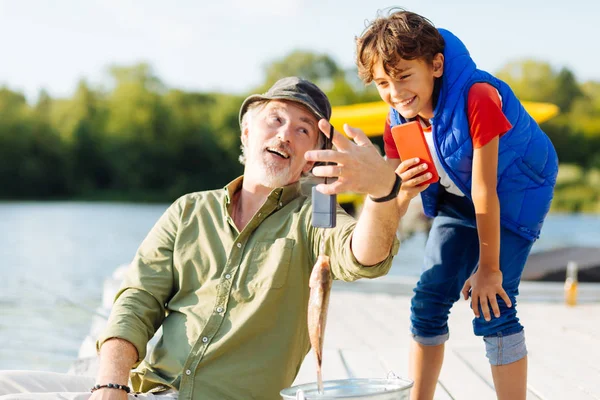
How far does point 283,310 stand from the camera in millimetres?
1989

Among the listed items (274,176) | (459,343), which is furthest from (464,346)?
(274,176)

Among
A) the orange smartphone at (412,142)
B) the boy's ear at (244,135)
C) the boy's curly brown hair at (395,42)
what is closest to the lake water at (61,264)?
the boy's ear at (244,135)

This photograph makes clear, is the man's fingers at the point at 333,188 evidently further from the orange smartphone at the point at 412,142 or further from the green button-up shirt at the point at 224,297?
the orange smartphone at the point at 412,142

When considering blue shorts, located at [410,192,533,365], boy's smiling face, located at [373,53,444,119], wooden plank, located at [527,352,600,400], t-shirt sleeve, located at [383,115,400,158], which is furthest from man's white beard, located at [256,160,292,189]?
wooden plank, located at [527,352,600,400]

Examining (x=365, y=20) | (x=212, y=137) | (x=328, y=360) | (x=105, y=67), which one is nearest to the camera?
(x=365, y=20)

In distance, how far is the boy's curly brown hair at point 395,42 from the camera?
7.02ft

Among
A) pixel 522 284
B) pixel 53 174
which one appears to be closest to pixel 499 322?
pixel 522 284

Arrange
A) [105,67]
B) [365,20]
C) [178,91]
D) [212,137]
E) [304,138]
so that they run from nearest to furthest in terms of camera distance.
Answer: [304,138], [365,20], [212,137], [178,91], [105,67]

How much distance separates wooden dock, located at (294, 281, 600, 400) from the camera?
2.90 m

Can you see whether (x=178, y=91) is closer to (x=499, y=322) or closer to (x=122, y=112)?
(x=122, y=112)

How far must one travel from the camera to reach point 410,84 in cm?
217

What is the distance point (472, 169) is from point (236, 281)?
28.2 inches

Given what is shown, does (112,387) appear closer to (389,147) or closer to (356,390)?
(356,390)

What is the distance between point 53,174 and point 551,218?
2635 cm
